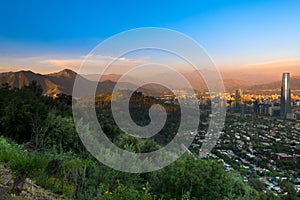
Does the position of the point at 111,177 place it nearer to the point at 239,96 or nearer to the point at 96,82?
the point at 96,82

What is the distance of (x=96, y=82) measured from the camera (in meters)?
3.85

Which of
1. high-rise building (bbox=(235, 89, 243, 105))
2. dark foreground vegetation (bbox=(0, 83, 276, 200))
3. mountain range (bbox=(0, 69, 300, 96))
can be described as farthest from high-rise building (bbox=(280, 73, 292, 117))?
dark foreground vegetation (bbox=(0, 83, 276, 200))

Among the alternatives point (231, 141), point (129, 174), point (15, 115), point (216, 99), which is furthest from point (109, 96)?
point (231, 141)

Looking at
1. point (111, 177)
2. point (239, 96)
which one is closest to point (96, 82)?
point (111, 177)

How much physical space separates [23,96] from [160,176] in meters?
8.86

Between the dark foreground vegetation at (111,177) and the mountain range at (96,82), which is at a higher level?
the mountain range at (96,82)

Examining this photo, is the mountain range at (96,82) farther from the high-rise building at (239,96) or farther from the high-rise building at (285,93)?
the high-rise building at (239,96)

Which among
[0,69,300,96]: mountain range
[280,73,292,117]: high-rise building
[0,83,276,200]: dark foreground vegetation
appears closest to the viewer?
[0,83,276,200]: dark foreground vegetation

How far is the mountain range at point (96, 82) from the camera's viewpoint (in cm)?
387

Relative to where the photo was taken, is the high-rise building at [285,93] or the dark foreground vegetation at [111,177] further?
the high-rise building at [285,93]

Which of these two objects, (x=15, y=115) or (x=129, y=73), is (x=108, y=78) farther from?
(x=15, y=115)

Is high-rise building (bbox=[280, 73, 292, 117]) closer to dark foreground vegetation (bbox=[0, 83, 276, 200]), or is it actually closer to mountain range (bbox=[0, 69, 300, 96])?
mountain range (bbox=[0, 69, 300, 96])

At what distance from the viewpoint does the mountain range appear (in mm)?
3872

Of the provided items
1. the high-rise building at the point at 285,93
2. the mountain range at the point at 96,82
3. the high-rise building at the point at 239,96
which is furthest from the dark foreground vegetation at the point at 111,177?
the high-rise building at the point at 285,93
